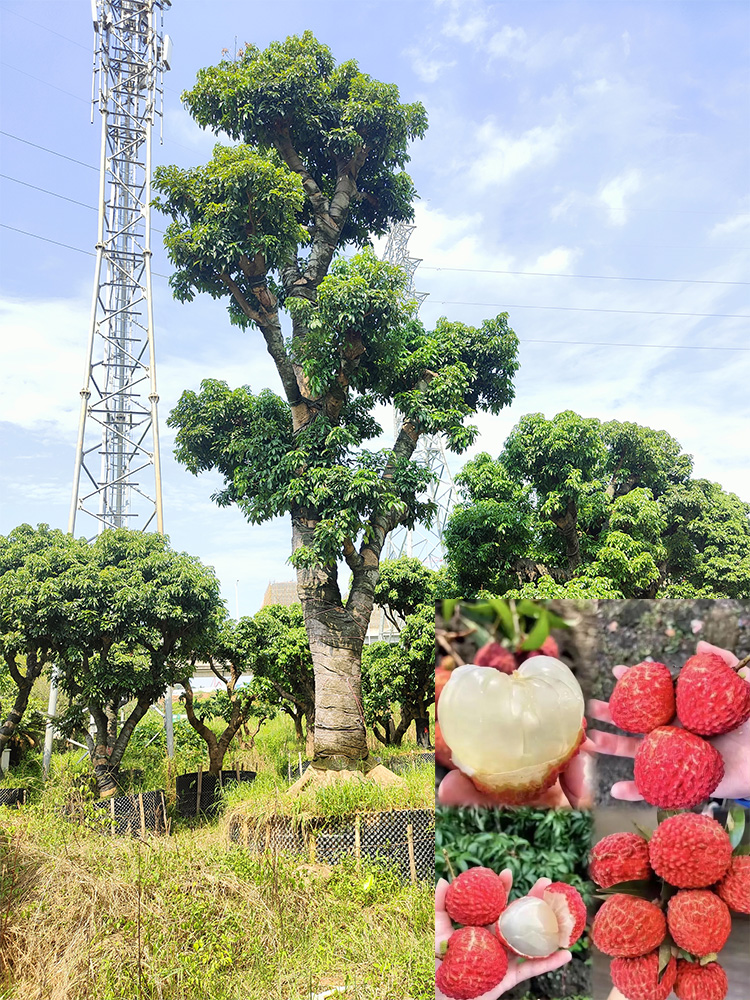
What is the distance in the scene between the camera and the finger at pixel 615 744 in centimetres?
264

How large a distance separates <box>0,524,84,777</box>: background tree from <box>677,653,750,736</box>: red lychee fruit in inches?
403

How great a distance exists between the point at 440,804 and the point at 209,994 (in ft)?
9.19

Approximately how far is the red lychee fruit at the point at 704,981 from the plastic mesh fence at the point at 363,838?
499 cm

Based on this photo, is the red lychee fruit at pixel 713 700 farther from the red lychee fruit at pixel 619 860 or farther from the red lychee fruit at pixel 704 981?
the red lychee fruit at pixel 704 981

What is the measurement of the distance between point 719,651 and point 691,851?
2.29 feet

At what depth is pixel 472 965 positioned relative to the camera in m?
2.67

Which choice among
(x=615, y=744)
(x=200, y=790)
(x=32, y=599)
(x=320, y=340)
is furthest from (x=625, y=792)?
(x=200, y=790)

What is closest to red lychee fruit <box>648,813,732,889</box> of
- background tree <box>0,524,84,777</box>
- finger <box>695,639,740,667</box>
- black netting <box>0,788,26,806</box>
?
finger <box>695,639,740,667</box>

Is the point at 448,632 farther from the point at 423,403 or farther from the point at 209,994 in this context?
the point at 423,403

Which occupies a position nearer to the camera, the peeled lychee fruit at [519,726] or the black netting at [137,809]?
the peeled lychee fruit at [519,726]

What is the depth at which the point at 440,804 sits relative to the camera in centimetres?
278

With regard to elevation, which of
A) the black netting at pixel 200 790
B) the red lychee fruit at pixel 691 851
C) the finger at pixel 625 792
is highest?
the finger at pixel 625 792

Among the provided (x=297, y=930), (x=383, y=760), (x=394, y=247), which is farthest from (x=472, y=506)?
(x=394, y=247)

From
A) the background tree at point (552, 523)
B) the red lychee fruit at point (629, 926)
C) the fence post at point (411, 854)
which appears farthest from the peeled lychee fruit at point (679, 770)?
the background tree at point (552, 523)
